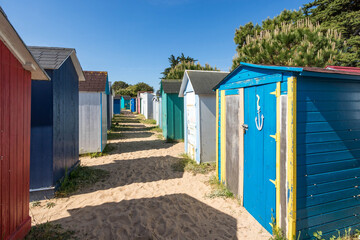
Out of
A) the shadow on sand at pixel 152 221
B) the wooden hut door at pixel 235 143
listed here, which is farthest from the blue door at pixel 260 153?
the shadow on sand at pixel 152 221

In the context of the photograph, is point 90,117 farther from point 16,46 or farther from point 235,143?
point 235,143

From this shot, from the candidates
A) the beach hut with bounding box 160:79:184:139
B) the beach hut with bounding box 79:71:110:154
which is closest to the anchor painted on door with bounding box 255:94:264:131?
the beach hut with bounding box 79:71:110:154

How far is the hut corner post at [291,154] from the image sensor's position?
2486 mm

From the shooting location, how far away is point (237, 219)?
3.47 meters

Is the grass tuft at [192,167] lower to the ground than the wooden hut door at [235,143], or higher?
lower

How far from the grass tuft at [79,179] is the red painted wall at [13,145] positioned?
1.64 m

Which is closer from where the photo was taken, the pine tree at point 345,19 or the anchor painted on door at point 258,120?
the anchor painted on door at point 258,120

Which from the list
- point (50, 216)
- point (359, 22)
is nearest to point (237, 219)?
point (50, 216)

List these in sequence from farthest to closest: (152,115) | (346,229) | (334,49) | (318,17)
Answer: (152,115)
(318,17)
(334,49)
(346,229)

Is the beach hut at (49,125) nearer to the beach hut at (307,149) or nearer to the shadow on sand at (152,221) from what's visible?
the shadow on sand at (152,221)

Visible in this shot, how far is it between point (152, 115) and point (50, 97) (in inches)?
741

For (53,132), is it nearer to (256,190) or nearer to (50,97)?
(50,97)

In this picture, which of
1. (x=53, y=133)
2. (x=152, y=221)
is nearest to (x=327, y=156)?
(x=152, y=221)

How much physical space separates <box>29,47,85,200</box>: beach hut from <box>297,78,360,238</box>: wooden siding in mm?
4742
